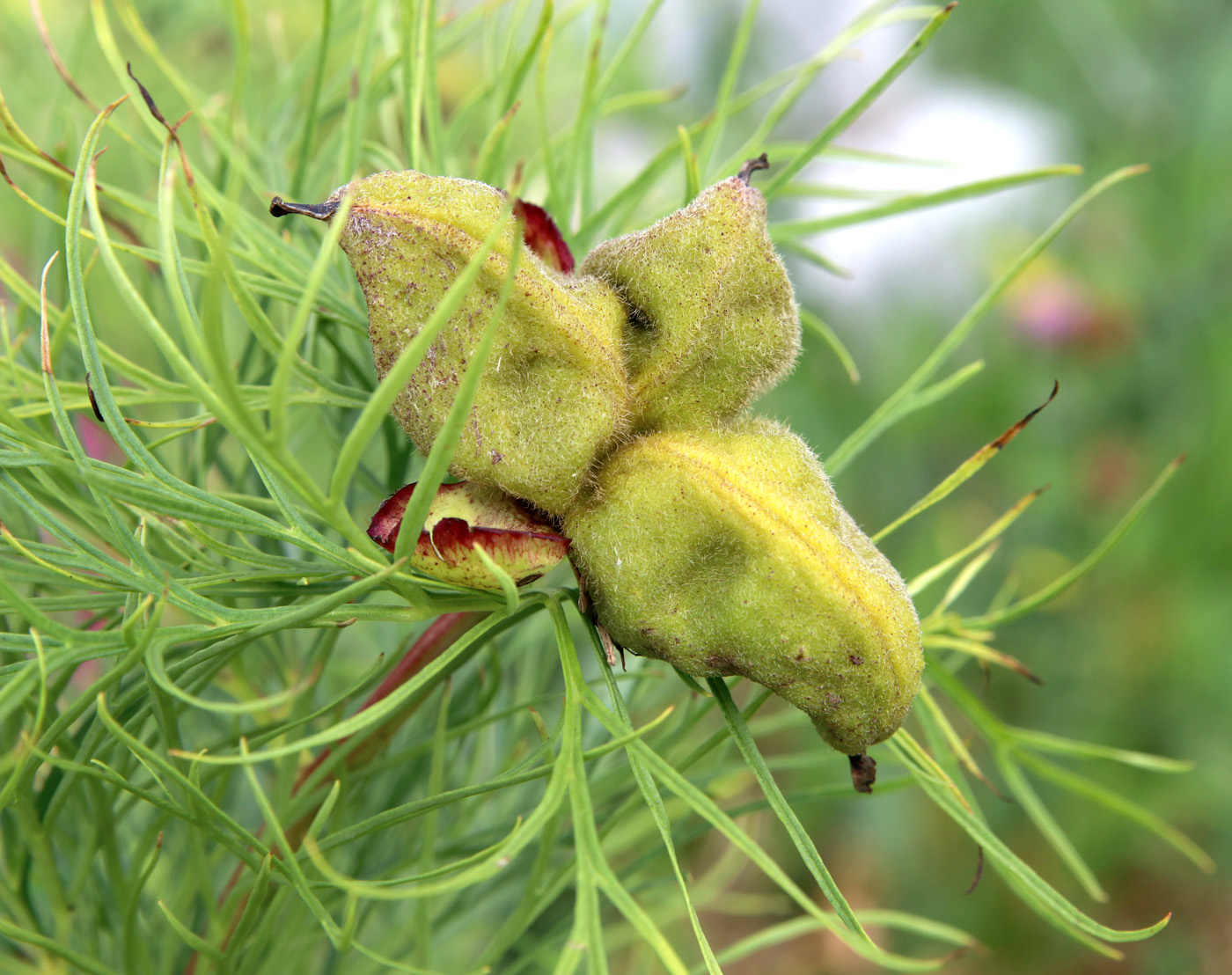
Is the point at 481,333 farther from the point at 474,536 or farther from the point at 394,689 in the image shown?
the point at 394,689

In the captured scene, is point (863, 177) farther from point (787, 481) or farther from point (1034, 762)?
point (787, 481)

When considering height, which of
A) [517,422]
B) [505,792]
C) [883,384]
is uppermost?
[517,422]

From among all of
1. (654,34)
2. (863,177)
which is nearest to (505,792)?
(654,34)

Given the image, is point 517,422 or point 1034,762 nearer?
point 517,422

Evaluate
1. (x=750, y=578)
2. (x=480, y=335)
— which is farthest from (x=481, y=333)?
(x=750, y=578)

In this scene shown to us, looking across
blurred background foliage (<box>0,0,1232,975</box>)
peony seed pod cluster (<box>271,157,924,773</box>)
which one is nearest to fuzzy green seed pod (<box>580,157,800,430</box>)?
peony seed pod cluster (<box>271,157,924,773</box>)

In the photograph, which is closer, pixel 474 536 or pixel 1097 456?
pixel 474 536

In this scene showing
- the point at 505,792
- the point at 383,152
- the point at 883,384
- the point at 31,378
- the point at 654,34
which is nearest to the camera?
the point at 31,378

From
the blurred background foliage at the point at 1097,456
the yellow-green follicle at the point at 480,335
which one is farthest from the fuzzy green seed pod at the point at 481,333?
the blurred background foliage at the point at 1097,456
